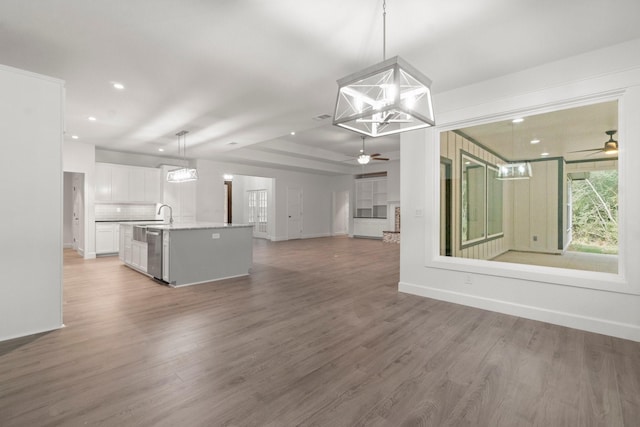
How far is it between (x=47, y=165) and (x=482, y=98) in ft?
15.9

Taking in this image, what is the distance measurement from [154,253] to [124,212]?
4362 mm

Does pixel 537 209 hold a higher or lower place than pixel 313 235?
higher

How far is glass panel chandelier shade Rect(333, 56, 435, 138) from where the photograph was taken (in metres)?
1.86

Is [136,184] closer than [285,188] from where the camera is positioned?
Yes

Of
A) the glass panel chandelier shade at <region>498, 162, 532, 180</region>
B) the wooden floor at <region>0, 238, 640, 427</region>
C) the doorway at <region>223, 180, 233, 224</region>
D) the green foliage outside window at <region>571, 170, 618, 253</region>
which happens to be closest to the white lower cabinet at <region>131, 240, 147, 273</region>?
the wooden floor at <region>0, 238, 640, 427</region>

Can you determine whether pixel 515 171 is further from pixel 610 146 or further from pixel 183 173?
pixel 183 173

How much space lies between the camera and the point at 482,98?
3.75 metres

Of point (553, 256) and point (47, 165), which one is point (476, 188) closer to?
point (553, 256)

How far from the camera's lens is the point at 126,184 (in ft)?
26.6

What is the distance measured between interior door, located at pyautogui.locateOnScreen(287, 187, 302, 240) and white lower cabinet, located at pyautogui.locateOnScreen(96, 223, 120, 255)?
5694 millimetres

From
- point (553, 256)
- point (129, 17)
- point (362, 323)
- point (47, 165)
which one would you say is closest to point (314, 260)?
point (362, 323)

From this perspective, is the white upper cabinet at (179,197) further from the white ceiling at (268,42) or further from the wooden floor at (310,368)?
the wooden floor at (310,368)

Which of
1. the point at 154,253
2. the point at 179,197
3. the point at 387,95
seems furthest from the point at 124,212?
the point at 387,95

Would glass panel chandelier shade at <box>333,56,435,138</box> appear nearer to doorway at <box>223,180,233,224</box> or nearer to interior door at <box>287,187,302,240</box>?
interior door at <box>287,187,302,240</box>
